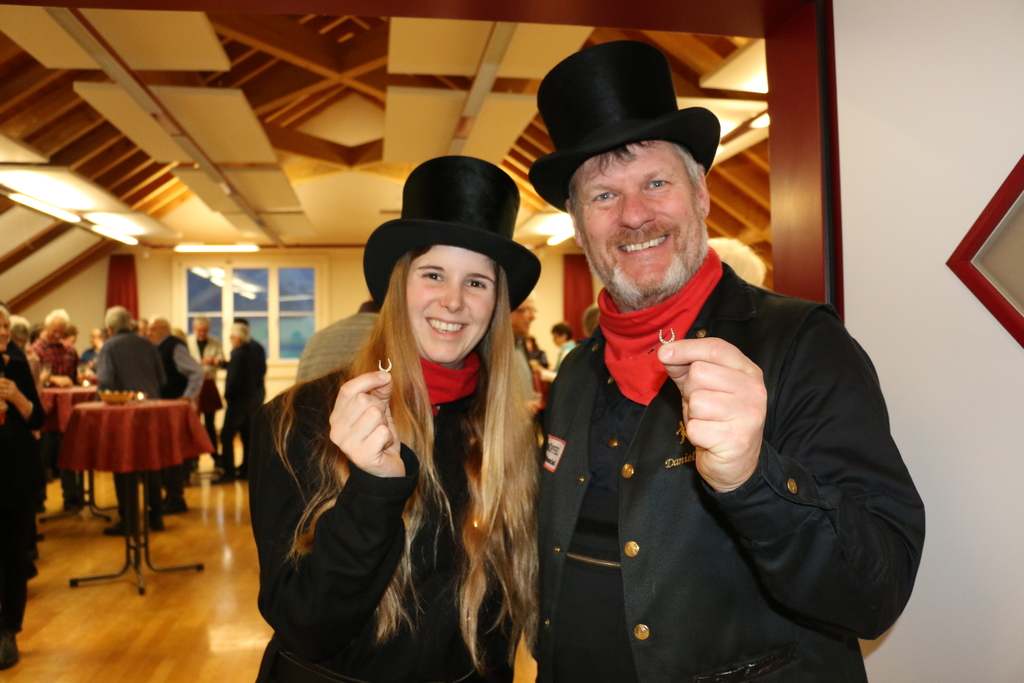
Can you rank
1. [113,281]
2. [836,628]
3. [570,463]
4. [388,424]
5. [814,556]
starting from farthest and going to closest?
[113,281] < [570,463] < [388,424] < [836,628] < [814,556]

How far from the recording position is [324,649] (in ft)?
4.69

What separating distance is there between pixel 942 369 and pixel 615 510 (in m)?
0.75

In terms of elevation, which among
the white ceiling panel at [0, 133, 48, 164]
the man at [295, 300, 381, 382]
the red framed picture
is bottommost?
the man at [295, 300, 381, 382]

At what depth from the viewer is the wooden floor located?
3.52m

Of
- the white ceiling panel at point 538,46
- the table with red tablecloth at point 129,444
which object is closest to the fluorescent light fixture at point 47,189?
the table with red tablecloth at point 129,444

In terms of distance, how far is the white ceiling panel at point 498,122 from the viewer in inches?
210

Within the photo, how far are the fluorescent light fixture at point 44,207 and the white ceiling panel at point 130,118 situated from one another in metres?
1.73

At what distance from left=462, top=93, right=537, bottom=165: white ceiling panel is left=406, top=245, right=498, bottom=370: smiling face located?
3.45 meters

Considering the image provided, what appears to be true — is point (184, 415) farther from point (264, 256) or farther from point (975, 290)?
point (264, 256)

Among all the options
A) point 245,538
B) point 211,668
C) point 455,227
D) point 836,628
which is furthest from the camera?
point 245,538

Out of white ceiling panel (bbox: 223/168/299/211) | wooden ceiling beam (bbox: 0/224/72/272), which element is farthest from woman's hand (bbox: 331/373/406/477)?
wooden ceiling beam (bbox: 0/224/72/272)

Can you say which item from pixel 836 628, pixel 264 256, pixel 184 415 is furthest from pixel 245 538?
pixel 264 256

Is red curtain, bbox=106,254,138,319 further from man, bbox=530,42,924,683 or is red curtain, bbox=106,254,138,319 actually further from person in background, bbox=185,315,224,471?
man, bbox=530,42,924,683

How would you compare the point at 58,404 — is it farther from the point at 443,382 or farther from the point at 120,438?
the point at 443,382
